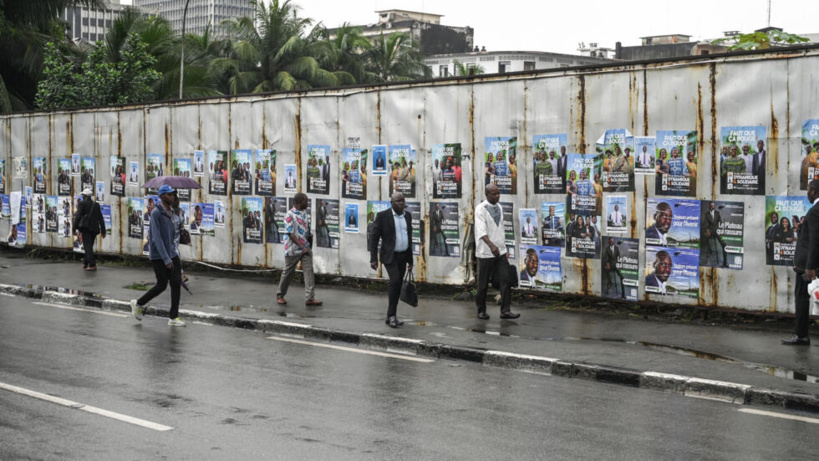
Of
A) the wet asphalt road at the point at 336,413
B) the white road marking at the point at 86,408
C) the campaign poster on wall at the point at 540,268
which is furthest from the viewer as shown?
the campaign poster on wall at the point at 540,268

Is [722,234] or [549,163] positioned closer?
[722,234]

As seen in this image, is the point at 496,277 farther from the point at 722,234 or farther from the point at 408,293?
the point at 722,234

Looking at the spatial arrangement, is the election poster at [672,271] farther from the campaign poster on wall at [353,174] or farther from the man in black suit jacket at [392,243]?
the campaign poster on wall at [353,174]

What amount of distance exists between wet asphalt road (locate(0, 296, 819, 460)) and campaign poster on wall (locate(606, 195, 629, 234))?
3.67 m

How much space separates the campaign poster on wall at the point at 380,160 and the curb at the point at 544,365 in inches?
147

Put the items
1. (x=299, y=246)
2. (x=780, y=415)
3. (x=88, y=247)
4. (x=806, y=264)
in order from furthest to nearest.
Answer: (x=88, y=247) < (x=299, y=246) < (x=806, y=264) < (x=780, y=415)

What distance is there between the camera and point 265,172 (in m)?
17.1

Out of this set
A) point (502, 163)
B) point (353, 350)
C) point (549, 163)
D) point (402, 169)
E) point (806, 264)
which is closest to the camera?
point (806, 264)

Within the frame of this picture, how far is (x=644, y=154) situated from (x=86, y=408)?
7.68 metres

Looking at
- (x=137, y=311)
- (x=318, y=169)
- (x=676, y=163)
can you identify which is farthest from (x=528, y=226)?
(x=137, y=311)

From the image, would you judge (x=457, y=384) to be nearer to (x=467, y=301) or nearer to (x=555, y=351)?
(x=555, y=351)

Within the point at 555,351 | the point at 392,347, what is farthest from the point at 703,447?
the point at 392,347

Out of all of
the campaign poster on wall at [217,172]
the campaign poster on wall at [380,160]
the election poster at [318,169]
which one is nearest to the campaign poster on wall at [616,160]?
the campaign poster on wall at [380,160]

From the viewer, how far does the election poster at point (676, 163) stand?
39.0ft
